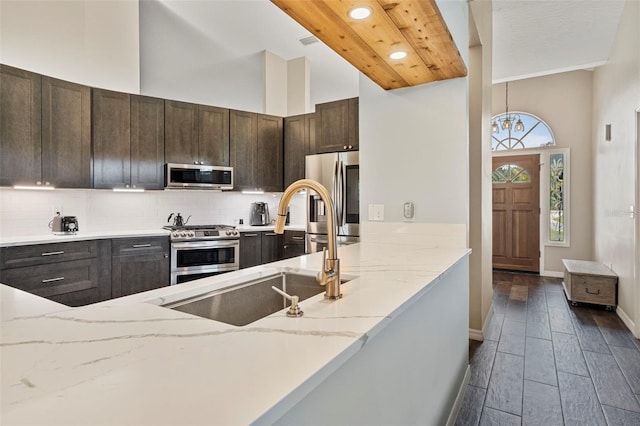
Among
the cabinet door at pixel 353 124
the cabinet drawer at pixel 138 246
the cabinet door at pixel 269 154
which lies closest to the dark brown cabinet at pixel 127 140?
the cabinet drawer at pixel 138 246

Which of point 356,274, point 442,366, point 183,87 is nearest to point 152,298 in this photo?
point 356,274

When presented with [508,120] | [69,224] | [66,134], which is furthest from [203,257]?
[508,120]

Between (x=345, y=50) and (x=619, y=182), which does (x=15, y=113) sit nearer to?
(x=345, y=50)

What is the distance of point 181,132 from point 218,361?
13.0 feet

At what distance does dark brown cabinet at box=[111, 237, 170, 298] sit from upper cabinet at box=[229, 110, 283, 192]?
1318mm

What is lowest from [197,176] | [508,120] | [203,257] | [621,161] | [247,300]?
[203,257]

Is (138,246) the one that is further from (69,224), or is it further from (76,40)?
(76,40)

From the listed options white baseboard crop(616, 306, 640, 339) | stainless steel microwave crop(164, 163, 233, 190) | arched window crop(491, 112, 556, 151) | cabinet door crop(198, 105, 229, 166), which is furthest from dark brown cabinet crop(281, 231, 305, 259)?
arched window crop(491, 112, 556, 151)

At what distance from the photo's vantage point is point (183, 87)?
4613 mm

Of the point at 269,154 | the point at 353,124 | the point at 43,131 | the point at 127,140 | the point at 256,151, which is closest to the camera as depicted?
the point at 43,131

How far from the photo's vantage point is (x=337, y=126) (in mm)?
4191

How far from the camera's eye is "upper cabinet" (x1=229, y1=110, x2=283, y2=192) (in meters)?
4.56

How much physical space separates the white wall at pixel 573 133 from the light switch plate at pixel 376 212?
4.75m

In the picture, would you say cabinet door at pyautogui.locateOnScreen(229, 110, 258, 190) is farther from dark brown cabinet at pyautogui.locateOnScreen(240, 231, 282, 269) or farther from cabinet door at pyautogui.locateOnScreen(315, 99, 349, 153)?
cabinet door at pyautogui.locateOnScreen(315, 99, 349, 153)
